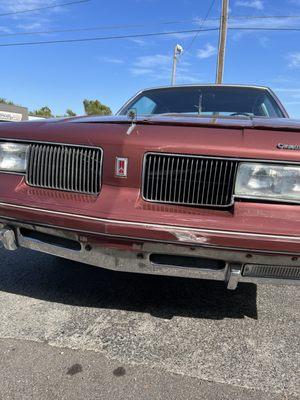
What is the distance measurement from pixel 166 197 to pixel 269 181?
→ 57 centimetres

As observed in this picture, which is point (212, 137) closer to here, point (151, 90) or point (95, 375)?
point (95, 375)

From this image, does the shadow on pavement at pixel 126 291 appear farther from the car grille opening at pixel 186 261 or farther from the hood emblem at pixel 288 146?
the hood emblem at pixel 288 146

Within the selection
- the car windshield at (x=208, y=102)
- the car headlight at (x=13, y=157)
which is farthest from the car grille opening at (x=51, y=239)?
the car windshield at (x=208, y=102)

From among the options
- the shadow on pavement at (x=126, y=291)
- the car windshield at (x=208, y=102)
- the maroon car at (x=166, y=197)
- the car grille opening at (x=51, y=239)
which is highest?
the car windshield at (x=208, y=102)

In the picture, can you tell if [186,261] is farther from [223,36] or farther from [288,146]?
[223,36]

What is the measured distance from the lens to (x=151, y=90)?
4.99 metres

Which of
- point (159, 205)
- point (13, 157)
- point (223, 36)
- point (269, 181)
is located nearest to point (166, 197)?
point (159, 205)

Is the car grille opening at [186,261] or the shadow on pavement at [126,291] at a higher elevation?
the car grille opening at [186,261]

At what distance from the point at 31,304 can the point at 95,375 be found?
1001 millimetres

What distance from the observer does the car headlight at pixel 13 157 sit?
9.54 feet

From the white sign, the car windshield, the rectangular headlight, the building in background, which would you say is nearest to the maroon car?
the rectangular headlight

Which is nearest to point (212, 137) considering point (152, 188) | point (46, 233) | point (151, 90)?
point (152, 188)

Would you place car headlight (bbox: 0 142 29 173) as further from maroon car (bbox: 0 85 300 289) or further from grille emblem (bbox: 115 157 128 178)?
grille emblem (bbox: 115 157 128 178)

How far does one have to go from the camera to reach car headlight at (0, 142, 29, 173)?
9.54ft
